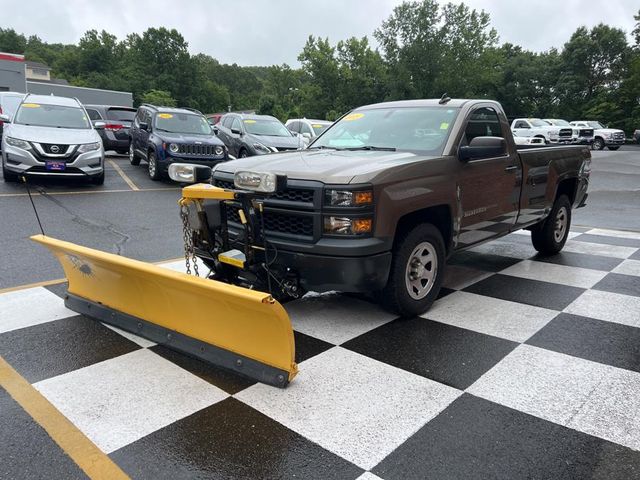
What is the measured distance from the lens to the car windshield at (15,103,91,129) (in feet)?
37.5

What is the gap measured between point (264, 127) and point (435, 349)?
1266 cm

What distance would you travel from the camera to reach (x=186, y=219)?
3.97 metres

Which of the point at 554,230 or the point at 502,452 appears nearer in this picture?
the point at 502,452

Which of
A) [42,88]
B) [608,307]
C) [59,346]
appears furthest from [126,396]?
[42,88]

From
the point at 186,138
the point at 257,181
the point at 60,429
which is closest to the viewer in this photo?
the point at 60,429

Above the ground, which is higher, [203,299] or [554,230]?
[203,299]

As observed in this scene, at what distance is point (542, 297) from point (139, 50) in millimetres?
90815

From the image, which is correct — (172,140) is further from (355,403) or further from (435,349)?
(355,403)

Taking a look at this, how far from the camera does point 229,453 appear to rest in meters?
2.67

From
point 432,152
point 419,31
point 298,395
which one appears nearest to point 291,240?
point 298,395

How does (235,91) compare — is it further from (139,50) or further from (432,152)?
(432,152)

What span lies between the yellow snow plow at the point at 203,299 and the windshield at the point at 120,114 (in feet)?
50.9

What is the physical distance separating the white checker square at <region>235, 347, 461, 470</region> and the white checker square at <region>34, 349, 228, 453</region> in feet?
1.21

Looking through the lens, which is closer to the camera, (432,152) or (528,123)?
(432,152)
